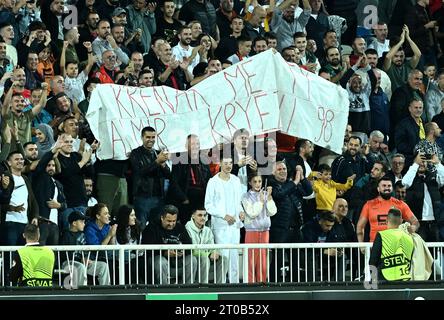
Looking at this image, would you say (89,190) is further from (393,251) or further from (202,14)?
(202,14)

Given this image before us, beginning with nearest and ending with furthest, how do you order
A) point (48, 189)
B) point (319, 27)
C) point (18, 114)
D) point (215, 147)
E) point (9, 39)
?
point (48, 189)
point (18, 114)
point (215, 147)
point (9, 39)
point (319, 27)

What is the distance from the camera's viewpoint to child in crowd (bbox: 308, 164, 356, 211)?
27.3m

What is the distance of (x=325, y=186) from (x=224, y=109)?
1.77 m

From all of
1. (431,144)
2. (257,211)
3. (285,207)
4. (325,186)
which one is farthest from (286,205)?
(431,144)

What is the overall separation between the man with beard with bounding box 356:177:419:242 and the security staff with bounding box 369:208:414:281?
2.33 m

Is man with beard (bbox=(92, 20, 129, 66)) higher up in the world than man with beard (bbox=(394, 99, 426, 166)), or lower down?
higher up

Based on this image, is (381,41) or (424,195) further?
(381,41)

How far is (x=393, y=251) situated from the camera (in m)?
23.4

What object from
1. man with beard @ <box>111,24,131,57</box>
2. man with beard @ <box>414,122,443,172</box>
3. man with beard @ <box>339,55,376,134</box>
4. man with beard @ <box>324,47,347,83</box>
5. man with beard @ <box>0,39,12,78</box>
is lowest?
man with beard @ <box>414,122,443,172</box>

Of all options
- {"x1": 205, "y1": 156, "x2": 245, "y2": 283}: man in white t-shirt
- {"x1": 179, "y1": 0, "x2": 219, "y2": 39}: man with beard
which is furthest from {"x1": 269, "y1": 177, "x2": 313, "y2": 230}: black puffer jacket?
{"x1": 179, "y1": 0, "x2": 219, "y2": 39}: man with beard

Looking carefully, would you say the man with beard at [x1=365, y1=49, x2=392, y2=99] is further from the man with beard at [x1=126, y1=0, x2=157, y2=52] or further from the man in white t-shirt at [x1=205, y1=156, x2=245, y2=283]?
the man in white t-shirt at [x1=205, y1=156, x2=245, y2=283]

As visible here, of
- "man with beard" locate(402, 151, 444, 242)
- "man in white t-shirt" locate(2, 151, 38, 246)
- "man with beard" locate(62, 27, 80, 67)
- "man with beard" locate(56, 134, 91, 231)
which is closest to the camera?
"man in white t-shirt" locate(2, 151, 38, 246)

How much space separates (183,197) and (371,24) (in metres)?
7.32

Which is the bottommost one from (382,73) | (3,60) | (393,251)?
(393,251)
